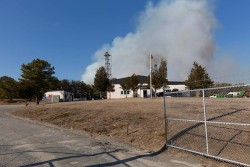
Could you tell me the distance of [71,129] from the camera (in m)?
17.9

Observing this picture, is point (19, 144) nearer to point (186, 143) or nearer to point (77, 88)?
point (186, 143)

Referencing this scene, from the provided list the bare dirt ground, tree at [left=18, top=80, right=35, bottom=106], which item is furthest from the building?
the bare dirt ground

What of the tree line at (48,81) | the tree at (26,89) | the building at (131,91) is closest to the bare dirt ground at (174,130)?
the tree line at (48,81)

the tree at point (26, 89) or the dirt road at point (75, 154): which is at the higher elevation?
the tree at point (26, 89)

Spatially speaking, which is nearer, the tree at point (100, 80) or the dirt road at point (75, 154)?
the dirt road at point (75, 154)

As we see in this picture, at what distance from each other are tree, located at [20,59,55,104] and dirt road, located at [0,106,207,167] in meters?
48.3

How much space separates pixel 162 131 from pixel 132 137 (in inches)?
51.8

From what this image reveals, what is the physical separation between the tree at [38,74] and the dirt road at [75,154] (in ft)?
158

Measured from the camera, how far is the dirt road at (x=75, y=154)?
9.36 meters

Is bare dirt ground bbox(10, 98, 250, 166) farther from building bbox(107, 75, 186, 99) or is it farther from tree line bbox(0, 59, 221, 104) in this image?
building bbox(107, 75, 186, 99)

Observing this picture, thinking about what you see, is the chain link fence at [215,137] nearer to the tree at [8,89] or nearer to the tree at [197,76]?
the tree at [197,76]

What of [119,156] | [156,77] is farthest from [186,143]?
[156,77]

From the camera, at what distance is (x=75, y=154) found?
10547mm

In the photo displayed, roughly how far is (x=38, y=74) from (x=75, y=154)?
5384cm
